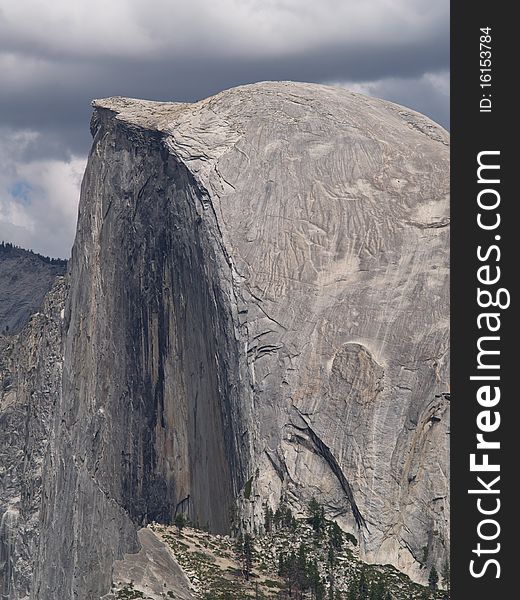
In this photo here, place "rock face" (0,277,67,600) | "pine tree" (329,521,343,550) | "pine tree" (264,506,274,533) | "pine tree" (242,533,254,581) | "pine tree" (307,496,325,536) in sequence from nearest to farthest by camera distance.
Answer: "pine tree" (242,533,254,581)
"pine tree" (329,521,343,550)
"pine tree" (264,506,274,533)
"pine tree" (307,496,325,536)
"rock face" (0,277,67,600)

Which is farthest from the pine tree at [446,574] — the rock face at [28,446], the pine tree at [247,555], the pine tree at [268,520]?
the rock face at [28,446]

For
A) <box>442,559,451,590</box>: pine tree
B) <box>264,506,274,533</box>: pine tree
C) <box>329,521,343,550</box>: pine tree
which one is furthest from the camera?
<box>264,506,274,533</box>: pine tree

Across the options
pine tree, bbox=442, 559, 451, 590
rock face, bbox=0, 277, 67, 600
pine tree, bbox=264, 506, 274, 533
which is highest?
rock face, bbox=0, 277, 67, 600

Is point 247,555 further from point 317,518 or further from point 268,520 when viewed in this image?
point 317,518

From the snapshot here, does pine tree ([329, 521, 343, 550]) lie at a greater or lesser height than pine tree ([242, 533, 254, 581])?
greater

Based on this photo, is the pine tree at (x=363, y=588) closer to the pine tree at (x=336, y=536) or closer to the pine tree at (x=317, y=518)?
the pine tree at (x=336, y=536)

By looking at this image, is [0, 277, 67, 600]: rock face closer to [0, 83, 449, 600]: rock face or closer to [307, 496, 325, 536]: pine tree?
[0, 83, 449, 600]: rock face

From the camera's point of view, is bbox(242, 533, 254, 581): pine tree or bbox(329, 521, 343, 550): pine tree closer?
bbox(242, 533, 254, 581): pine tree

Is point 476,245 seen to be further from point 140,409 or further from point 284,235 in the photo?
point 140,409

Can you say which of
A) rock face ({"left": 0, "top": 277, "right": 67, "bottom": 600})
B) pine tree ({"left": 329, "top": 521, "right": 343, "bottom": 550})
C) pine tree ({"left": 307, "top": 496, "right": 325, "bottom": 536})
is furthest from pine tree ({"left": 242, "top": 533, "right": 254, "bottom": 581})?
rock face ({"left": 0, "top": 277, "right": 67, "bottom": 600})

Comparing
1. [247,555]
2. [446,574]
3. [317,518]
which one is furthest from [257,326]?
[446,574]
